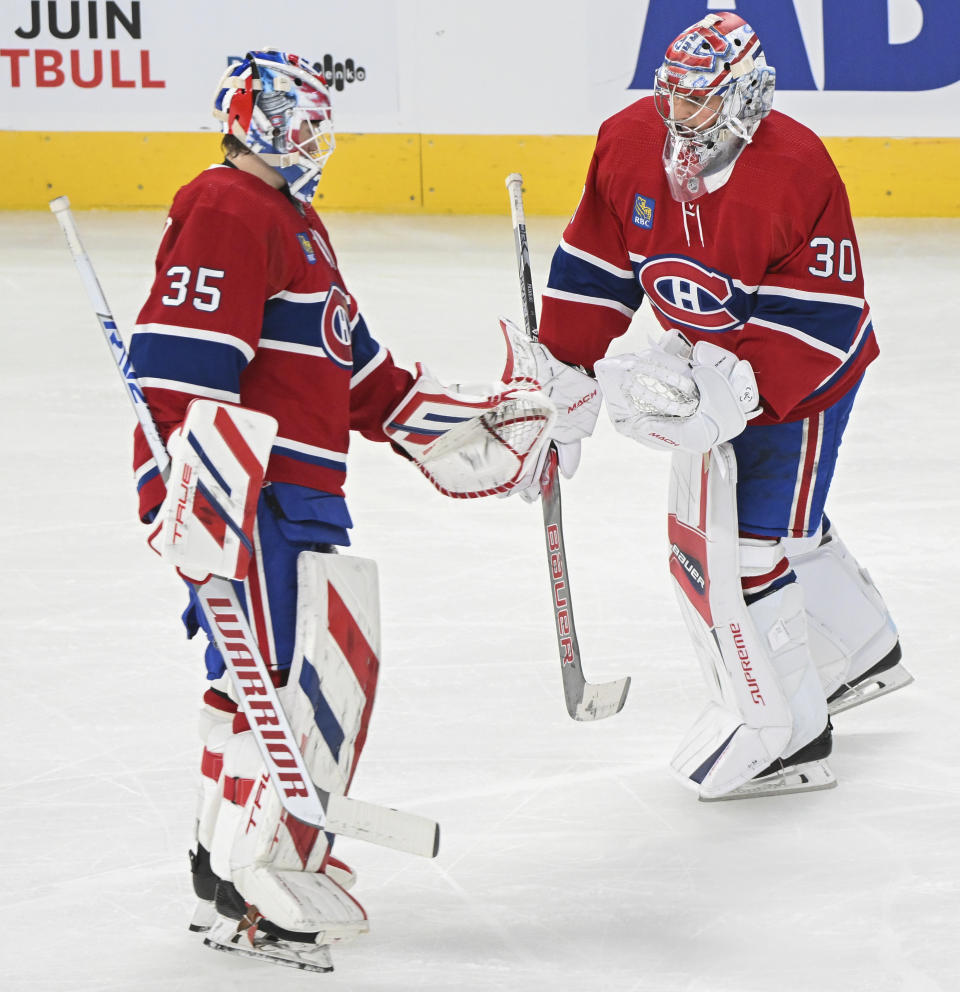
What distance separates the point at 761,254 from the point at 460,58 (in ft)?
15.8

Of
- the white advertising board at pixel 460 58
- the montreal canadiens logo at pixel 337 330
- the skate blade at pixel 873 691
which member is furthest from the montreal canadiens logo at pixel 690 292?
the white advertising board at pixel 460 58

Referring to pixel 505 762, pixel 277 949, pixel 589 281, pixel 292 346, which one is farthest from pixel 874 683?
pixel 292 346

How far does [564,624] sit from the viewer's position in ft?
9.50

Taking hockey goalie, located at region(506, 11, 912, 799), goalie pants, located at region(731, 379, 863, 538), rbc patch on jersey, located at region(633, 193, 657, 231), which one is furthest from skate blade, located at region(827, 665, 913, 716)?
rbc patch on jersey, located at region(633, 193, 657, 231)

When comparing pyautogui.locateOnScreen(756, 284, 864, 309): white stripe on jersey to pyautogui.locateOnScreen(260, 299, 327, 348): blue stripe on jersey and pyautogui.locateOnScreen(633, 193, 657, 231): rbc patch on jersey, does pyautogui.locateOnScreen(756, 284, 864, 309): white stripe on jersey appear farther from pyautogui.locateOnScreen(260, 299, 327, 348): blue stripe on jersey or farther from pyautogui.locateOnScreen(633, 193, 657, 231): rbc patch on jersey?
pyautogui.locateOnScreen(260, 299, 327, 348): blue stripe on jersey

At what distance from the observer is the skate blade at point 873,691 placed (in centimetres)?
325

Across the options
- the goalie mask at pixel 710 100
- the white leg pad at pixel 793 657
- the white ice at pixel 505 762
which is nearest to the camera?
the white ice at pixel 505 762

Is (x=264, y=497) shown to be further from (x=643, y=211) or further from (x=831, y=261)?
(x=831, y=261)

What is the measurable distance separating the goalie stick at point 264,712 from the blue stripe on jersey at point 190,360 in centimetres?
4

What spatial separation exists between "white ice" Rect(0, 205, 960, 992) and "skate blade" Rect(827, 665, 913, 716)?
50 millimetres

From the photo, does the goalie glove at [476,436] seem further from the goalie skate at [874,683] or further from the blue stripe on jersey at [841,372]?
the goalie skate at [874,683]

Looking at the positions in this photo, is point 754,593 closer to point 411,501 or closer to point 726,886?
point 726,886

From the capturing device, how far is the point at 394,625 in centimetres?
364

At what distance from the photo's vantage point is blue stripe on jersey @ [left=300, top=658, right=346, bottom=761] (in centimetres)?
224
